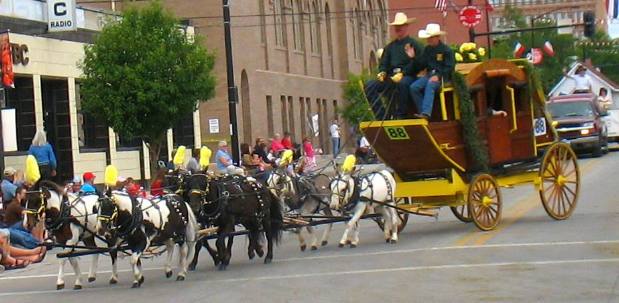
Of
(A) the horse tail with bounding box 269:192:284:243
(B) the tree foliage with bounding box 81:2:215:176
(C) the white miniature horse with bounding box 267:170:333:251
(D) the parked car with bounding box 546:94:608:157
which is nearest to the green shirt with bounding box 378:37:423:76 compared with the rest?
(C) the white miniature horse with bounding box 267:170:333:251

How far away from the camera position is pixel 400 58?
62.5 ft

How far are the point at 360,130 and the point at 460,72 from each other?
189 centimetres

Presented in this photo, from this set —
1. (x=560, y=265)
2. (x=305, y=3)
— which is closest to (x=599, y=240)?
(x=560, y=265)

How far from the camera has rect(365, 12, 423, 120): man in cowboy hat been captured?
61.6ft

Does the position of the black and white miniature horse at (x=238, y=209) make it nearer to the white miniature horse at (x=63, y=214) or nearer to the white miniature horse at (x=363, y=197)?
the white miniature horse at (x=363, y=197)

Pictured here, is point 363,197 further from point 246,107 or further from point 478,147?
point 246,107

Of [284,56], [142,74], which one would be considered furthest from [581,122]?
[284,56]

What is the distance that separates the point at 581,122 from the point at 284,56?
88.0 ft

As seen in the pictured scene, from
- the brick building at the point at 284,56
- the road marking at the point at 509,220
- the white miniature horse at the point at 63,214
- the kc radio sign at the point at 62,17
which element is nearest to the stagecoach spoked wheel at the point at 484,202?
the road marking at the point at 509,220

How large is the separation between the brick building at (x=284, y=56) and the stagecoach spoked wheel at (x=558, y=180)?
75.0ft

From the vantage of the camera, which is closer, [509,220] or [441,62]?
[441,62]

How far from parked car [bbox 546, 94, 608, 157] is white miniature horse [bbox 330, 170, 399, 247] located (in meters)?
22.1

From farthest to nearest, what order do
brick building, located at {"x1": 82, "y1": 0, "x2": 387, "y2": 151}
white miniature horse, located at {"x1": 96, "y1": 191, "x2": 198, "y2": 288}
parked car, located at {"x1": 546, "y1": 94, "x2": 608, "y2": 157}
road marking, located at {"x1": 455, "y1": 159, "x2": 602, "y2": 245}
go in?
brick building, located at {"x1": 82, "y1": 0, "x2": 387, "y2": 151} < parked car, located at {"x1": 546, "y1": 94, "x2": 608, "y2": 157} < road marking, located at {"x1": 455, "y1": 159, "x2": 602, "y2": 245} < white miniature horse, located at {"x1": 96, "y1": 191, "x2": 198, "y2": 288}

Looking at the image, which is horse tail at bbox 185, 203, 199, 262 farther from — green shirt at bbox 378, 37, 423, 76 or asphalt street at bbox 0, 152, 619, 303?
green shirt at bbox 378, 37, 423, 76
